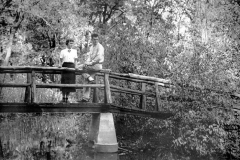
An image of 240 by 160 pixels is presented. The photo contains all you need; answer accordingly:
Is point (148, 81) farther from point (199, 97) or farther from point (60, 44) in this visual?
point (60, 44)

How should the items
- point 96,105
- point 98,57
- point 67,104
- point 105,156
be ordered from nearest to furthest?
point 105,156
point 67,104
point 96,105
point 98,57

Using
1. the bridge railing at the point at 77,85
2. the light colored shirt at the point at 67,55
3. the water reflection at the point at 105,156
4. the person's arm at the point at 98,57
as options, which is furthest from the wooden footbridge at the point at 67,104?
the water reflection at the point at 105,156

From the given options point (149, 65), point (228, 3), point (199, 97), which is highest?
point (228, 3)

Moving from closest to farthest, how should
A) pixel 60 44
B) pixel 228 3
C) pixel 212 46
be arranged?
pixel 212 46 < pixel 228 3 < pixel 60 44

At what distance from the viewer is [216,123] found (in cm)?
1083

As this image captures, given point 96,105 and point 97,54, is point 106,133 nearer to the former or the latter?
point 96,105

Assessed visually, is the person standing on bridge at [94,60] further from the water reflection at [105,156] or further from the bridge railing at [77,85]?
the water reflection at [105,156]

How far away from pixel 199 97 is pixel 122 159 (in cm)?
295

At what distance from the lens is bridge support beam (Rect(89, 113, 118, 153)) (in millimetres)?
10938

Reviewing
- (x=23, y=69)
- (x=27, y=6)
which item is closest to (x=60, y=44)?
(x=27, y=6)

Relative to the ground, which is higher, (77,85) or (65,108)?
(77,85)

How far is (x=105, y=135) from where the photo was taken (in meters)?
11.1

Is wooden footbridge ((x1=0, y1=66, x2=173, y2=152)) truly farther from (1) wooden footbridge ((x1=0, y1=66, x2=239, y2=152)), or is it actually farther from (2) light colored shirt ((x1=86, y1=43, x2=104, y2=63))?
(2) light colored shirt ((x1=86, y1=43, x2=104, y2=63))

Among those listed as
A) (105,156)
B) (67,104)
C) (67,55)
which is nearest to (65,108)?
(67,104)
